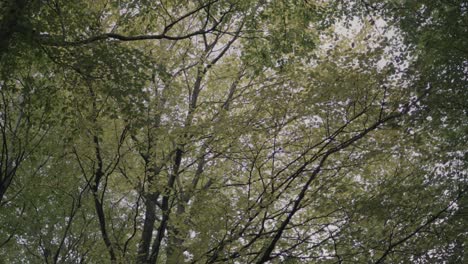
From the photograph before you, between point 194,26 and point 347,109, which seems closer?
point 347,109

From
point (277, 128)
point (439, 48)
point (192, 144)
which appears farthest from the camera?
point (192, 144)

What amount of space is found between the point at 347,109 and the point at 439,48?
161cm

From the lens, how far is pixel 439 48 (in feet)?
20.3

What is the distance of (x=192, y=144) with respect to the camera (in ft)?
28.8

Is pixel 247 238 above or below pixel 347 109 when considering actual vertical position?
below

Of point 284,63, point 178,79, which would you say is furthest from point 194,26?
point 284,63

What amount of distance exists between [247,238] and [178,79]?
4.88 meters

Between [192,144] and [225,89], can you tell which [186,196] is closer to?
[192,144]

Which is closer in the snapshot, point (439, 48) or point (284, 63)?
point (439, 48)

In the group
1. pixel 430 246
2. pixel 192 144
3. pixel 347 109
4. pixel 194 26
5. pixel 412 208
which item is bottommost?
pixel 430 246

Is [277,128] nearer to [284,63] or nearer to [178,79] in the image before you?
[284,63]

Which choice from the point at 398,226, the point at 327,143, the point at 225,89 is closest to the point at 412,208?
the point at 398,226

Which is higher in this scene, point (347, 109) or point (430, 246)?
point (347, 109)

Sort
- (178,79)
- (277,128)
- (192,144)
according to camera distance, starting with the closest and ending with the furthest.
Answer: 1. (277,128)
2. (192,144)
3. (178,79)
